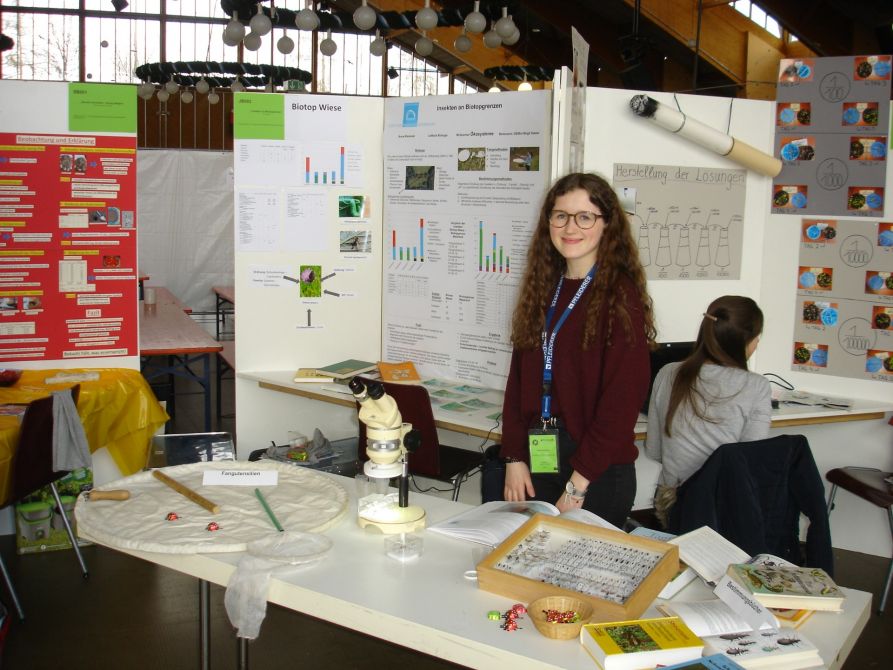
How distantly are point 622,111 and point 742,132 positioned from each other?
2.08ft

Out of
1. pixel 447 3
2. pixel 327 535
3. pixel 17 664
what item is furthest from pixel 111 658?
pixel 447 3

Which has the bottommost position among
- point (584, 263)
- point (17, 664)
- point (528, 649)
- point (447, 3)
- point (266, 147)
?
point (17, 664)

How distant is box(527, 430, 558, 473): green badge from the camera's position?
7.13ft

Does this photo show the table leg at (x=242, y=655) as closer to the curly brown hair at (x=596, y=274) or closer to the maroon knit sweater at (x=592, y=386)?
the maroon knit sweater at (x=592, y=386)

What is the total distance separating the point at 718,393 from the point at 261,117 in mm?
2400

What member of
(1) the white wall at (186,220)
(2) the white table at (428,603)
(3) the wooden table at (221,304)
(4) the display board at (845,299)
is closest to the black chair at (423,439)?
(2) the white table at (428,603)

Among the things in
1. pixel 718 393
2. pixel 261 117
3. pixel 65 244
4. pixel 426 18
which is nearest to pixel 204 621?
pixel 718 393

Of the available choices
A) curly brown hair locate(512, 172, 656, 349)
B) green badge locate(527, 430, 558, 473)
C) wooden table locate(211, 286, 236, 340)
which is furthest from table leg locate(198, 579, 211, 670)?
wooden table locate(211, 286, 236, 340)

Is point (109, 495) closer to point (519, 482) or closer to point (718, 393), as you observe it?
point (519, 482)

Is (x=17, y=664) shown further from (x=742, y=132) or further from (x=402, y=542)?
(x=742, y=132)

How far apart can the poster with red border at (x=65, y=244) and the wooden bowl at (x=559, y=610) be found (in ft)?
9.88

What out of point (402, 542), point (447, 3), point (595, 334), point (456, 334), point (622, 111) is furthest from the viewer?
point (447, 3)

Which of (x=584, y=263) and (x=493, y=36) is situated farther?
(x=493, y=36)

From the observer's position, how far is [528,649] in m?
1.34
